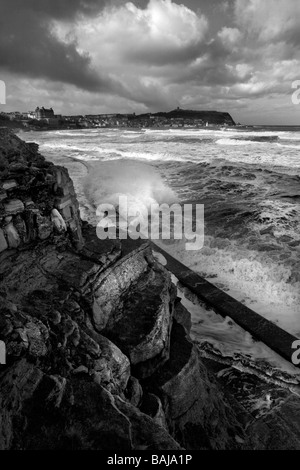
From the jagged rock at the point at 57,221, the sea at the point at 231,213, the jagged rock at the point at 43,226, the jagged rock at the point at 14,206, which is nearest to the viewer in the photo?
the jagged rock at the point at 14,206

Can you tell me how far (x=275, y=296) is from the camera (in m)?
7.79

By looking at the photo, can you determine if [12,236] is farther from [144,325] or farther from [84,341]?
[144,325]

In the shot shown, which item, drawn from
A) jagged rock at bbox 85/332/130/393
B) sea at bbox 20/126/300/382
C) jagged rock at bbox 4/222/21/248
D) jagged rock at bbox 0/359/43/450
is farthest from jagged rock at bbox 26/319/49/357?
sea at bbox 20/126/300/382

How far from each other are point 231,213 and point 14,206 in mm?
10962

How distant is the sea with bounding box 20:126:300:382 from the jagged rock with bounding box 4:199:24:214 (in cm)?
484

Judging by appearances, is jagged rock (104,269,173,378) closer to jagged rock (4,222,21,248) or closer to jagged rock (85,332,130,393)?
jagged rock (85,332,130,393)

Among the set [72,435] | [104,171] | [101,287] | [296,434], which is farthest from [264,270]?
[104,171]

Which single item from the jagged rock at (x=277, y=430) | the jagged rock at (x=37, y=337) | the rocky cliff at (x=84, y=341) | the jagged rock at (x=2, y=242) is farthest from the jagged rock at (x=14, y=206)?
the jagged rock at (x=277, y=430)

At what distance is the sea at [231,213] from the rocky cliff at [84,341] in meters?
2.51

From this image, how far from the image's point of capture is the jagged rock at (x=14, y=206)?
177 inches

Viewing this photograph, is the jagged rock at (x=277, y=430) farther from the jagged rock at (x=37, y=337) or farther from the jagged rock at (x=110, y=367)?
the jagged rock at (x=37, y=337)

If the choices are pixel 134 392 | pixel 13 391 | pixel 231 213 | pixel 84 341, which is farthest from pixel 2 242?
pixel 231 213

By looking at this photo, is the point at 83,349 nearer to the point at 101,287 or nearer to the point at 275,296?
the point at 101,287

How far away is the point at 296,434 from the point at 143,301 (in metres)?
3.09
